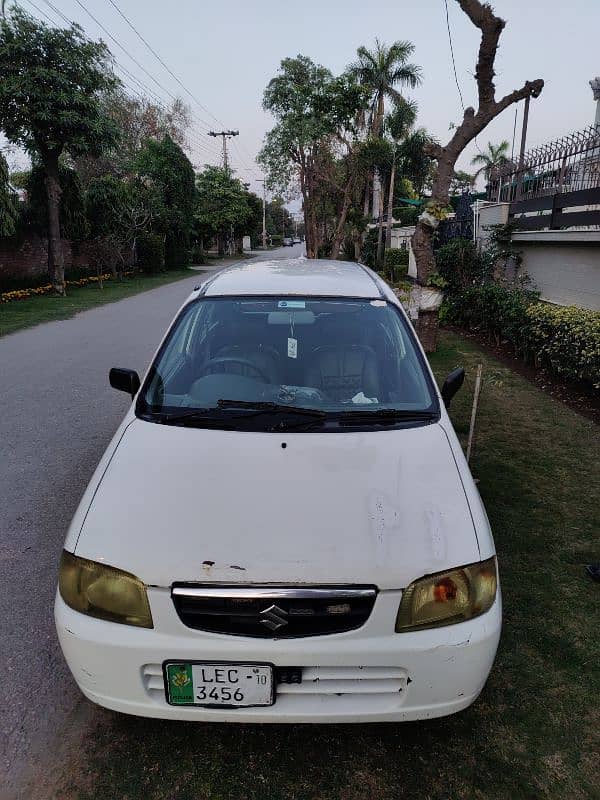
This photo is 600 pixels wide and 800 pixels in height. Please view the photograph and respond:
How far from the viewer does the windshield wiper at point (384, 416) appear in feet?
8.54

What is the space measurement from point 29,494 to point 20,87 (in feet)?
48.2

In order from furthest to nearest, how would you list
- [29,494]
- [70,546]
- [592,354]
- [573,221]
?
[573,221] → [592,354] → [29,494] → [70,546]

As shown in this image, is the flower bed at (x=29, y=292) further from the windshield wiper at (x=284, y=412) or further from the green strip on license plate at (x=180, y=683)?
the green strip on license plate at (x=180, y=683)

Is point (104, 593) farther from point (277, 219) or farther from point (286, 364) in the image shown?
point (277, 219)

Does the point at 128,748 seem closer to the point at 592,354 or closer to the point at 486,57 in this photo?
the point at 592,354

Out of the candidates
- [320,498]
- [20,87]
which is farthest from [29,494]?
[20,87]

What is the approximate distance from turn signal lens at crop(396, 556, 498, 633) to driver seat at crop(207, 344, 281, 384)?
1419 millimetres

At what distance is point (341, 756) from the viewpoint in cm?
212

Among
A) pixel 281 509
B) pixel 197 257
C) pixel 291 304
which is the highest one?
pixel 291 304

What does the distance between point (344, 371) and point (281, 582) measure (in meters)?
1.46

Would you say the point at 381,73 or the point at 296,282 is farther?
the point at 381,73

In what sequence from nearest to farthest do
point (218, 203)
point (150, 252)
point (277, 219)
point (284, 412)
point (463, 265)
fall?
point (284, 412)
point (463, 265)
point (150, 252)
point (218, 203)
point (277, 219)

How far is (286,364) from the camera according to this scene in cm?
310

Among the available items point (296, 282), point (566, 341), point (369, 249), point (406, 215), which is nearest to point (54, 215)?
point (369, 249)
